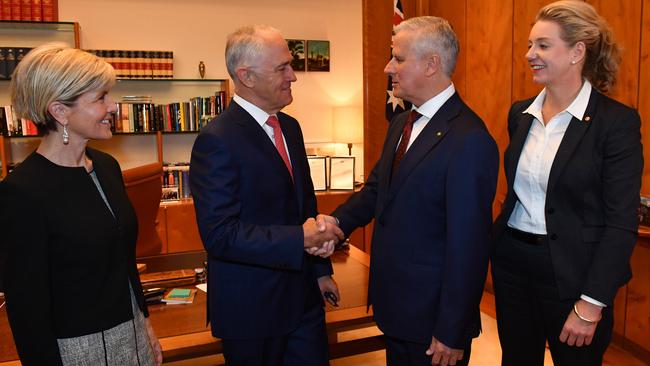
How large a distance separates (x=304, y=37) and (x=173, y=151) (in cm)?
186

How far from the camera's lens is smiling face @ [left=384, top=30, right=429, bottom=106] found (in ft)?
5.44

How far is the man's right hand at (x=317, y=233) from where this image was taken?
158 centimetres

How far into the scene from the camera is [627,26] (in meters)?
2.82

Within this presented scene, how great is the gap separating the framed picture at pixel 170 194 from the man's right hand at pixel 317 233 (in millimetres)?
3642

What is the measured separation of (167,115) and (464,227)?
4.10m

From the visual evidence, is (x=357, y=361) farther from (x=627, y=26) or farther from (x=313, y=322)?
(x=627, y=26)

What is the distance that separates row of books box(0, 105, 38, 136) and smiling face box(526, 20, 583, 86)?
14.2 ft

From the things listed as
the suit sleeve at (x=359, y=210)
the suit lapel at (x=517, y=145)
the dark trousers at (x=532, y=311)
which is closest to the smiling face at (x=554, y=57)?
the suit lapel at (x=517, y=145)

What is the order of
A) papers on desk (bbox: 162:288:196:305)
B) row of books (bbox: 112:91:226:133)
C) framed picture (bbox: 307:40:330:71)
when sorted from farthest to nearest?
1. framed picture (bbox: 307:40:330:71)
2. row of books (bbox: 112:91:226:133)
3. papers on desk (bbox: 162:288:196:305)

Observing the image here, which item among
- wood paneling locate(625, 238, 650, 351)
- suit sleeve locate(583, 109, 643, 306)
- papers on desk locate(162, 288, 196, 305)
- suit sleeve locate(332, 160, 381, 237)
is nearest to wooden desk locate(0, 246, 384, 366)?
papers on desk locate(162, 288, 196, 305)

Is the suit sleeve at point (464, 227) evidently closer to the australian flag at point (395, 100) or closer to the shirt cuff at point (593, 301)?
the shirt cuff at point (593, 301)

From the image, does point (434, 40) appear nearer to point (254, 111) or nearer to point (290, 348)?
point (254, 111)

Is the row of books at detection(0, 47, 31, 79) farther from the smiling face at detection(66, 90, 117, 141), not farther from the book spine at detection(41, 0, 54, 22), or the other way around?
the smiling face at detection(66, 90, 117, 141)

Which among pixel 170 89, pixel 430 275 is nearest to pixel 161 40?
pixel 170 89
